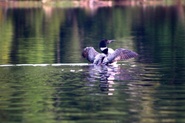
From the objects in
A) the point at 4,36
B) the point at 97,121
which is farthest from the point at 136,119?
the point at 4,36

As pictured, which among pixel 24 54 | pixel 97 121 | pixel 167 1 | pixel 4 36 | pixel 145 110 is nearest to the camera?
pixel 97 121

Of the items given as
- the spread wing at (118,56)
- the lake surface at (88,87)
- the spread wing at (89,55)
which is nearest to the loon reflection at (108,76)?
the lake surface at (88,87)

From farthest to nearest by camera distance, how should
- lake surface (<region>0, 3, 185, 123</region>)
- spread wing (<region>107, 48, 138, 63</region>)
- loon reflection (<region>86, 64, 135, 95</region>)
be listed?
spread wing (<region>107, 48, 138, 63</region>) → loon reflection (<region>86, 64, 135, 95</region>) → lake surface (<region>0, 3, 185, 123</region>)

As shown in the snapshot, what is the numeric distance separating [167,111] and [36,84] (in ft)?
18.0

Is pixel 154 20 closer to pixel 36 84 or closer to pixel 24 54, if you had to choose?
pixel 24 54

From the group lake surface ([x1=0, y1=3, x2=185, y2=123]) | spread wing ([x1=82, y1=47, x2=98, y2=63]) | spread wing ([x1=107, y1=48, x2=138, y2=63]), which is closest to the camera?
lake surface ([x1=0, y1=3, x2=185, y2=123])

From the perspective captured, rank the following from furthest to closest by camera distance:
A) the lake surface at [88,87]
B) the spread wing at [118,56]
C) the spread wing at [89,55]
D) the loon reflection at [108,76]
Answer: the spread wing at [89,55] < the spread wing at [118,56] < the loon reflection at [108,76] < the lake surface at [88,87]

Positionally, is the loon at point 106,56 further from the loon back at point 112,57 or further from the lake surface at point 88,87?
the lake surface at point 88,87

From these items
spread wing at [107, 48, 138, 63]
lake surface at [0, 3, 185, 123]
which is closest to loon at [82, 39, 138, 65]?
spread wing at [107, 48, 138, 63]

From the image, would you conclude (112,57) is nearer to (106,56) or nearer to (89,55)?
(106,56)

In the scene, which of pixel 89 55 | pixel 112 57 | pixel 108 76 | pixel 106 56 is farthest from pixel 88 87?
pixel 89 55

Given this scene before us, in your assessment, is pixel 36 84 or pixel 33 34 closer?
pixel 36 84

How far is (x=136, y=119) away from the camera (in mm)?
16766

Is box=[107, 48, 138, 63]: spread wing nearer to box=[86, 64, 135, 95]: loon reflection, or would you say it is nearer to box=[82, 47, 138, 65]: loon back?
box=[82, 47, 138, 65]: loon back
